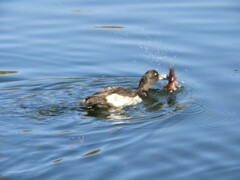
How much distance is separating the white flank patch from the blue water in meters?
0.31

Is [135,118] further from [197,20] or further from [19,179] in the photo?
[197,20]

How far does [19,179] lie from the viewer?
7.40m

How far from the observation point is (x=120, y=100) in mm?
10930

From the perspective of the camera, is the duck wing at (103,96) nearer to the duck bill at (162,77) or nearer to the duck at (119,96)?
the duck at (119,96)

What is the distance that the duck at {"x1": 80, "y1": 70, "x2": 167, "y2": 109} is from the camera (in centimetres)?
1070

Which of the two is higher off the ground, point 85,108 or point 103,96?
point 103,96

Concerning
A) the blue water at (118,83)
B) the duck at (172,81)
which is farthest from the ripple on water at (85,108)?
the duck at (172,81)

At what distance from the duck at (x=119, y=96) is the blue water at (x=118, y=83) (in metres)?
0.23

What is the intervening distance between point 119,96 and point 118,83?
1174 millimetres

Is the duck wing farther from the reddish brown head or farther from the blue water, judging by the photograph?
the reddish brown head

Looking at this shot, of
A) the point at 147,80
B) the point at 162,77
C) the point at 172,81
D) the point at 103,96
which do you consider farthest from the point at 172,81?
the point at 103,96

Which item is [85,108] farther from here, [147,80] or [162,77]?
[162,77]

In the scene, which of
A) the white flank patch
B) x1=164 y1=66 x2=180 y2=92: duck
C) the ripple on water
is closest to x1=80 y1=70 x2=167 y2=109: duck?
the white flank patch

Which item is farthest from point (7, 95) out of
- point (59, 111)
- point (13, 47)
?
point (13, 47)
